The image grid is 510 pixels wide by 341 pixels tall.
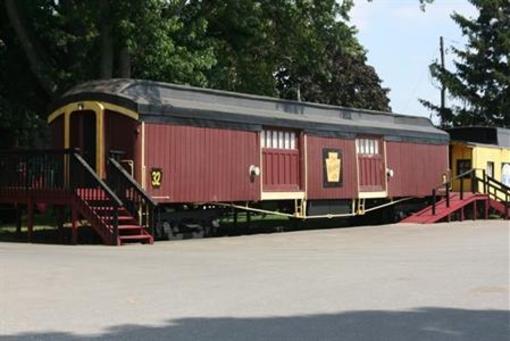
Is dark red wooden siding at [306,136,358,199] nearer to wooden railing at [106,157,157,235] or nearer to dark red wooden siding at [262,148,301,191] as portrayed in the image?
dark red wooden siding at [262,148,301,191]

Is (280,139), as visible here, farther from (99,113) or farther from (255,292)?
(255,292)

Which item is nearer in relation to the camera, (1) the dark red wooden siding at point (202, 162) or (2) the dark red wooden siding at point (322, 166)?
(1) the dark red wooden siding at point (202, 162)

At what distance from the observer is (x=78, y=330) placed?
25.0 feet

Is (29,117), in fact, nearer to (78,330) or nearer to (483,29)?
(78,330)

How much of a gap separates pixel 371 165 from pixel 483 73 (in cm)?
2512

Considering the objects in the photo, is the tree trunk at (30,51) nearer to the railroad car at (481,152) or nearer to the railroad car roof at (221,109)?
the railroad car roof at (221,109)

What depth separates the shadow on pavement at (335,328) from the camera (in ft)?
24.1

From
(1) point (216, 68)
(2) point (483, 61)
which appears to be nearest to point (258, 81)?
(1) point (216, 68)

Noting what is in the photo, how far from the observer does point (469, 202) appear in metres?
28.7

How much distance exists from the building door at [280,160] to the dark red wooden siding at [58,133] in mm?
5249

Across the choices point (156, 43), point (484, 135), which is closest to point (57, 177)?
point (156, 43)

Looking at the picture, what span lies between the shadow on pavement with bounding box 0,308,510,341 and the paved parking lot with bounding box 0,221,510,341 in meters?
0.01

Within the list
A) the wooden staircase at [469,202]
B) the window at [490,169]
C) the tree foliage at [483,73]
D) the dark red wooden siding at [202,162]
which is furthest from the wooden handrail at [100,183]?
the tree foliage at [483,73]

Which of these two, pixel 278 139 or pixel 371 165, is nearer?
pixel 278 139
